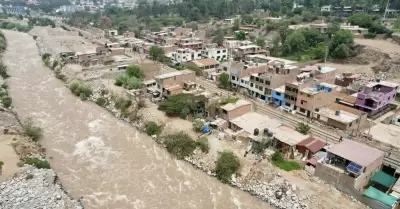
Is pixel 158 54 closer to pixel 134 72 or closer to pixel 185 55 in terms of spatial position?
pixel 185 55

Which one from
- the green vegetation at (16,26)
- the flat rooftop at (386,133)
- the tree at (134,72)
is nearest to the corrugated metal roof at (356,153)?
the flat rooftop at (386,133)

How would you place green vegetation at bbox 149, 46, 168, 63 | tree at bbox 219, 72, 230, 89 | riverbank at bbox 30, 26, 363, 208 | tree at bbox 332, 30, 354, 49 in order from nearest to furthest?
riverbank at bbox 30, 26, 363, 208 < tree at bbox 219, 72, 230, 89 < tree at bbox 332, 30, 354, 49 < green vegetation at bbox 149, 46, 168, 63

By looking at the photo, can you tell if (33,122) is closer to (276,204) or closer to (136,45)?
(276,204)

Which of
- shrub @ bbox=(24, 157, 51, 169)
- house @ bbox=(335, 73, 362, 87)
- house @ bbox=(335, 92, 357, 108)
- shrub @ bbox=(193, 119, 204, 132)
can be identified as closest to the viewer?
shrub @ bbox=(24, 157, 51, 169)

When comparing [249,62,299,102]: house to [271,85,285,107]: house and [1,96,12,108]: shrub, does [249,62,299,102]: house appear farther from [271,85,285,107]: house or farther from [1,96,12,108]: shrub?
[1,96,12,108]: shrub

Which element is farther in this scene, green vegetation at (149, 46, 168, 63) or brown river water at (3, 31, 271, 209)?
green vegetation at (149, 46, 168, 63)

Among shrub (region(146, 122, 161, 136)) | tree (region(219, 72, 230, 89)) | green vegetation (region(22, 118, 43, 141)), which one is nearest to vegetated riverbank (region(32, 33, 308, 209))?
shrub (region(146, 122, 161, 136))
